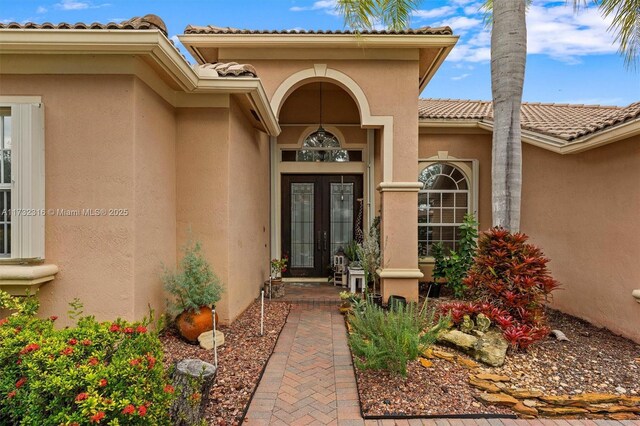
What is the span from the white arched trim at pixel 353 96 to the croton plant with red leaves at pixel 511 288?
262 cm

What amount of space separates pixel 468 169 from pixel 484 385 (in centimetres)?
655

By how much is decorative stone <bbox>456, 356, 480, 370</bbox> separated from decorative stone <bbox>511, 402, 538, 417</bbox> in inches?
30.4

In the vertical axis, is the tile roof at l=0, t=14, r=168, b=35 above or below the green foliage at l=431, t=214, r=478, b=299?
above

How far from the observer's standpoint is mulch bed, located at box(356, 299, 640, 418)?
11.4 feet

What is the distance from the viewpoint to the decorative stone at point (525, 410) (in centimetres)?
345

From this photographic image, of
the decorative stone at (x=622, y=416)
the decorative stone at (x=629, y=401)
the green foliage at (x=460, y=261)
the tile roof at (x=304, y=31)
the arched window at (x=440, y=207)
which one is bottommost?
the decorative stone at (x=622, y=416)

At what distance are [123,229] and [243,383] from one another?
7.48 ft

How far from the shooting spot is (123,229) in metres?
4.27

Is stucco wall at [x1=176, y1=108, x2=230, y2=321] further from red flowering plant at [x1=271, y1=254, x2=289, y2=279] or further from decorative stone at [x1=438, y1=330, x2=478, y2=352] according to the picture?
decorative stone at [x1=438, y1=330, x2=478, y2=352]

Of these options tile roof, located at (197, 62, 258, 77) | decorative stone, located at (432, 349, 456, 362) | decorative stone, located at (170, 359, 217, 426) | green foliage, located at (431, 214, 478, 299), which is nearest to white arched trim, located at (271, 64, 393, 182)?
tile roof, located at (197, 62, 258, 77)

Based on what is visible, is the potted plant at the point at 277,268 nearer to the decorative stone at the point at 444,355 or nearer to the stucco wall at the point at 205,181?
the stucco wall at the point at 205,181

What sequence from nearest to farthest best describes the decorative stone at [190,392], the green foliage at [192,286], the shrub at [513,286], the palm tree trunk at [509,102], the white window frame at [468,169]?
the decorative stone at [190,392] → the shrub at [513,286] → the green foliage at [192,286] → the palm tree trunk at [509,102] → the white window frame at [468,169]

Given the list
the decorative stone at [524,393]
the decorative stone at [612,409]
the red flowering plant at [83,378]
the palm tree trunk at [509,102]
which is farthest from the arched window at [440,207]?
the red flowering plant at [83,378]

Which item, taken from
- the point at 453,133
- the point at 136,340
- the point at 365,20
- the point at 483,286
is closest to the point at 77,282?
the point at 136,340
